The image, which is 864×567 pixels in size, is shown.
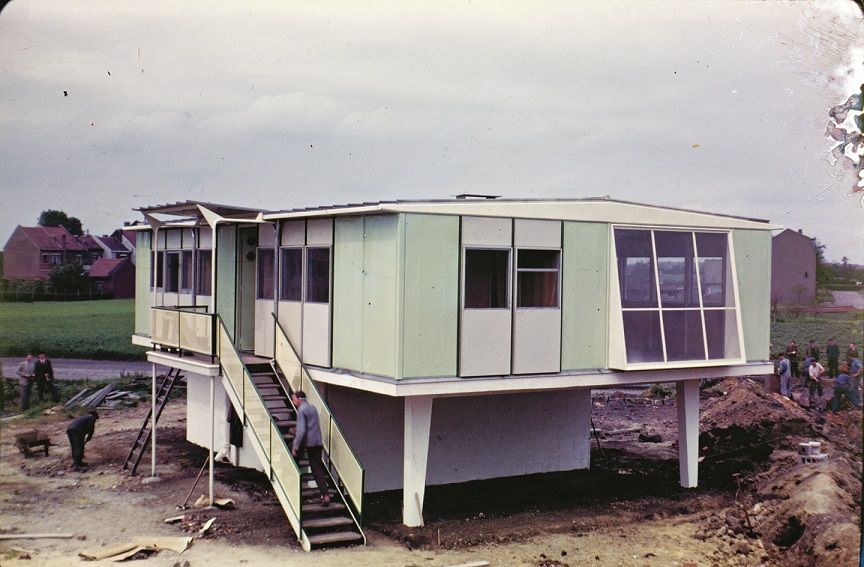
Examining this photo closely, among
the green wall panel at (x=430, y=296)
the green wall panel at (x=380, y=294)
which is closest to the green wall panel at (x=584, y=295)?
the green wall panel at (x=430, y=296)

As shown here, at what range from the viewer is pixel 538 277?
18.2 meters

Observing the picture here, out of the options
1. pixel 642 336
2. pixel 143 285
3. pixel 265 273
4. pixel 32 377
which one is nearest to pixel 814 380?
pixel 642 336

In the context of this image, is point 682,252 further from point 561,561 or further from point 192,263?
point 192,263

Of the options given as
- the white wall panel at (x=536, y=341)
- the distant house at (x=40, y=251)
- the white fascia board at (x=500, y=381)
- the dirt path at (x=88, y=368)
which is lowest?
the dirt path at (x=88, y=368)

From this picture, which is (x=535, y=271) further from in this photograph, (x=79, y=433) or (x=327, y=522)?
(x=79, y=433)

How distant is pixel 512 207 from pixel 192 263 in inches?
357

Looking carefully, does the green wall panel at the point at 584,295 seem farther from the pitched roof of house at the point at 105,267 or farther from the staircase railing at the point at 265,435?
the pitched roof of house at the point at 105,267

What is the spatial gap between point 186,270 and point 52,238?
108 feet

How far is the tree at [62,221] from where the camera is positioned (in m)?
56.6

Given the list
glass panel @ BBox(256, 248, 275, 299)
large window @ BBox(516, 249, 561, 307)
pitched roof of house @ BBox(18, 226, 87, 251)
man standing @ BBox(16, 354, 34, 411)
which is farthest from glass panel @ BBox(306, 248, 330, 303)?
pitched roof of house @ BBox(18, 226, 87, 251)

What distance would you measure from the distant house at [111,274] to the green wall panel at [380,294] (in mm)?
42107

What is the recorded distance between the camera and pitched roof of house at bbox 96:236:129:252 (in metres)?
56.8

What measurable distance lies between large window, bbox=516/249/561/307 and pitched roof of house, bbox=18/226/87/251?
40.4 metres

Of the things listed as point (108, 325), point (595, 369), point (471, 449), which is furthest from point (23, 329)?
point (595, 369)
